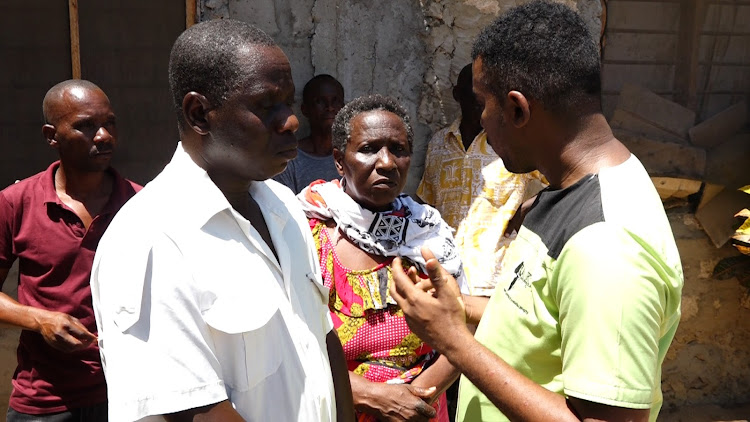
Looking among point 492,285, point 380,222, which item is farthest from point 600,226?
point 492,285

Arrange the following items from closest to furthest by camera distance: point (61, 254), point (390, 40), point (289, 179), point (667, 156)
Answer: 1. point (61, 254)
2. point (289, 179)
3. point (390, 40)
4. point (667, 156)

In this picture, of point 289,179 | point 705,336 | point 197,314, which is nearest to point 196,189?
point 197,314

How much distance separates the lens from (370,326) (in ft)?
8.36

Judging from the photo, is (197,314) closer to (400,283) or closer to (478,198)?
(400,283)

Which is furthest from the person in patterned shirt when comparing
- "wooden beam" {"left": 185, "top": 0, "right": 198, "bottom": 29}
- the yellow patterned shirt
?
"wooden beam" {"left": 185, "top": 0, "right": 198, "bottom": 29}

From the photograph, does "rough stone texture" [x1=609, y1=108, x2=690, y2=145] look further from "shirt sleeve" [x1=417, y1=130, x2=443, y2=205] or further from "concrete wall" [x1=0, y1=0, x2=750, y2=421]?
"shirt sleeve" [x1=417, y1=130, x2=443, y2=205]

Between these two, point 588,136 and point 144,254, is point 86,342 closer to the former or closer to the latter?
point 144,254

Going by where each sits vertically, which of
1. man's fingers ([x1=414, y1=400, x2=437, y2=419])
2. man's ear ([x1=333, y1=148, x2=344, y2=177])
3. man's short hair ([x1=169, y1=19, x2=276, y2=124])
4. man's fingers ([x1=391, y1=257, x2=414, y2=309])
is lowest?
man's fingers ([x1=414, y1=400, x2=437, y2=419])

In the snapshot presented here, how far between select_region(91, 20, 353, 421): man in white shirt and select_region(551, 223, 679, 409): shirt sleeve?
59 cm

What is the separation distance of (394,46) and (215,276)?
2.97 metres

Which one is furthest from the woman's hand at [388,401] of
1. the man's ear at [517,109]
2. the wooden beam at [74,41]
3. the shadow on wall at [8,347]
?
the wooden beam at [74,41]

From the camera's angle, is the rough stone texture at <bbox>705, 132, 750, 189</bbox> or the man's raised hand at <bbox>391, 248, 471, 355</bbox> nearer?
the man's raised hand at <bbox>391, 248, 471, 355</bbox>

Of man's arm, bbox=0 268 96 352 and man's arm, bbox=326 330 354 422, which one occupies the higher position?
man's arm, bbox=326 330 354 422

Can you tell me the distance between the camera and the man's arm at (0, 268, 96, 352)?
2613 millimetres
